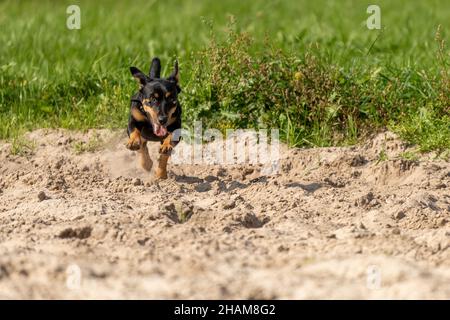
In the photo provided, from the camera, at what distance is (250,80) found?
7.00m

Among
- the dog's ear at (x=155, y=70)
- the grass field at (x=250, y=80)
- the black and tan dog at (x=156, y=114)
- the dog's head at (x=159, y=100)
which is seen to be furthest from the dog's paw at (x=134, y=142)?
the grass field at (x=250, y=80)

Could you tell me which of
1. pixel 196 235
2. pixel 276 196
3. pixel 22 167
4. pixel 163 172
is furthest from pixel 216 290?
pixel 22 167

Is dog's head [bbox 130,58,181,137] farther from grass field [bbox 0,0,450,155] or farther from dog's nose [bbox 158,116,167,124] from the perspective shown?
grass field [bbox 0,0,450,155]

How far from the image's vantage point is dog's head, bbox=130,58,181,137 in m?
5.78

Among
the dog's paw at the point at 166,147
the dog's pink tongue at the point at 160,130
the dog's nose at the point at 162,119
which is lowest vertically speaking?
the dog's paw at the point at 166,147

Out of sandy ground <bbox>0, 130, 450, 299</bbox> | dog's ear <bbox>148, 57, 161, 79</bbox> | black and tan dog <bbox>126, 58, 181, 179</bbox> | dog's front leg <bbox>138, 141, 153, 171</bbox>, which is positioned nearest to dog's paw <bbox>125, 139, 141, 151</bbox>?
black and tan dog <bbox>126, 58, 181, 179</bbox>

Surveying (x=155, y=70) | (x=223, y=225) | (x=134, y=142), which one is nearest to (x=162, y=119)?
(x=134, y=142)

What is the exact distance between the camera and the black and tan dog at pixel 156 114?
5793mm

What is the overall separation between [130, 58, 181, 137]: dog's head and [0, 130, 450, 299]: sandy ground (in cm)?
43

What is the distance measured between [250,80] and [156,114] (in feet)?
4.57

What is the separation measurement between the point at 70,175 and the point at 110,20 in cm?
421

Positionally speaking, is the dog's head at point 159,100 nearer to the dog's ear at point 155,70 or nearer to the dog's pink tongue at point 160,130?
the dog's pink tongue at point 160,130

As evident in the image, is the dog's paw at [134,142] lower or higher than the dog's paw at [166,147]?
higher

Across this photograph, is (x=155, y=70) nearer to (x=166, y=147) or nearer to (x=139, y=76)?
(x=139, y=76)
